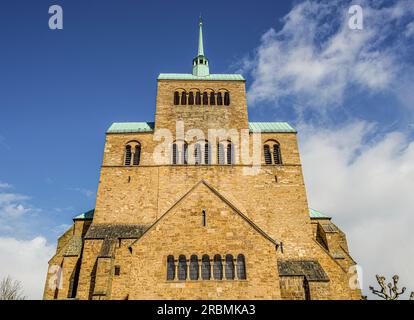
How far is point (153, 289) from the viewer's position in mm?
19391

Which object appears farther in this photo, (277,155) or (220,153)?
(277,155)

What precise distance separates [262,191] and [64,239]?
17178mm

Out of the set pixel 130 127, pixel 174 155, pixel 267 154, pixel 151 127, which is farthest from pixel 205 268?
pixel 130 127

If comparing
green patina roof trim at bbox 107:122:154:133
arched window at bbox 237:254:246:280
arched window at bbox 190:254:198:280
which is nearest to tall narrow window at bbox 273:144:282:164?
green patina roof trim at bbox 107:122:154:133

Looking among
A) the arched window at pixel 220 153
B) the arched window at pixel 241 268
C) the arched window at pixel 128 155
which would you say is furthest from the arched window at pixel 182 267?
the arched window at pixel 128 155

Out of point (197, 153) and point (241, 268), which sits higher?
point (197, 153)

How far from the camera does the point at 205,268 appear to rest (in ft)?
65.8

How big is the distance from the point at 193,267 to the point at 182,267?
2.05ft

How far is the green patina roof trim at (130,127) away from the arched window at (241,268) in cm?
1609

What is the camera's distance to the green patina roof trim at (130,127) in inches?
1271

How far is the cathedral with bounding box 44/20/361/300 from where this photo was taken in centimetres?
1997

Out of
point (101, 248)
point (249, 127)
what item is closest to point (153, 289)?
point (101, 248)

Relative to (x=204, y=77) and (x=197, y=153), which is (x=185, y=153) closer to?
(x=197, y=153)
